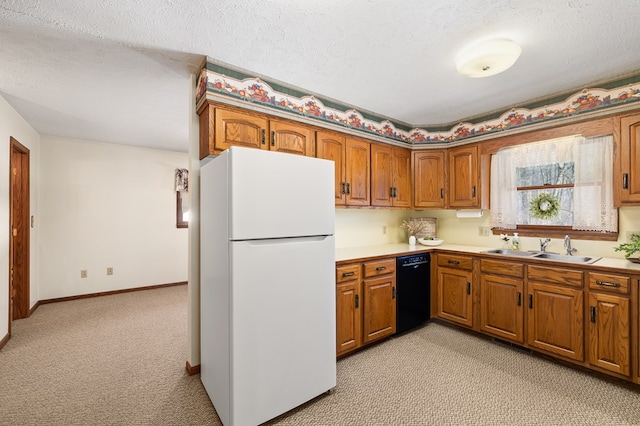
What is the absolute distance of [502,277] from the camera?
2705 millimetres

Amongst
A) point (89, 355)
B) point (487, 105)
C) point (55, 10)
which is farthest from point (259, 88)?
point (89, 355)

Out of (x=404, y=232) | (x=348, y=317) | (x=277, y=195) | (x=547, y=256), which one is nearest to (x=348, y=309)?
(x=348, y=317)

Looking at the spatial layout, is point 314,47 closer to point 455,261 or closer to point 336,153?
point 336,153

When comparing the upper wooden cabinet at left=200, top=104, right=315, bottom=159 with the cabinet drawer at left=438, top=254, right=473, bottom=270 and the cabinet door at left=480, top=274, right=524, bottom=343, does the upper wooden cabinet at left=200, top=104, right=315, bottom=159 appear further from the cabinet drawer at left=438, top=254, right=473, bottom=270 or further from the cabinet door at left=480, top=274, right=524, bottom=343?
the cabinet door at left=480, top=274, right=524, bottom=343

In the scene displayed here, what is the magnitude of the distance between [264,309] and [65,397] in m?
1.69

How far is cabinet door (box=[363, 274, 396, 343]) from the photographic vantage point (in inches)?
104

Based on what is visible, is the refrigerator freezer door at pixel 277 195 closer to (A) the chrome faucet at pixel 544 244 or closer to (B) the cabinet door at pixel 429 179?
(B) the cabinet door at pixel 429 179

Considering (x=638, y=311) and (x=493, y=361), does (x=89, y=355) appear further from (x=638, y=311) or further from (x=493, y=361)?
(x=638, y=311)

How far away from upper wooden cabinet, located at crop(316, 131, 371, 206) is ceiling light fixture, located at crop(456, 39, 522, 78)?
123 centimetres

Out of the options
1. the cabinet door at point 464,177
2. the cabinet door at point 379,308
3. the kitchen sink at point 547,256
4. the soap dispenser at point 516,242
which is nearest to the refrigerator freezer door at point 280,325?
the cabinet door at point 379,308

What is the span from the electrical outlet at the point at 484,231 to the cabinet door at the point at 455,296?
0.73m

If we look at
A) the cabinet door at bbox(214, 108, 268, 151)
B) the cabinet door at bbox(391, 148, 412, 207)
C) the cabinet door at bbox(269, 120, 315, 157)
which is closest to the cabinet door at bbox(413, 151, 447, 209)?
the cabinet door at bbox(391, 148, 412, 207)

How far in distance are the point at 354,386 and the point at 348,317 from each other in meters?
0.53

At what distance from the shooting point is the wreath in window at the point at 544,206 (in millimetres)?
2900
